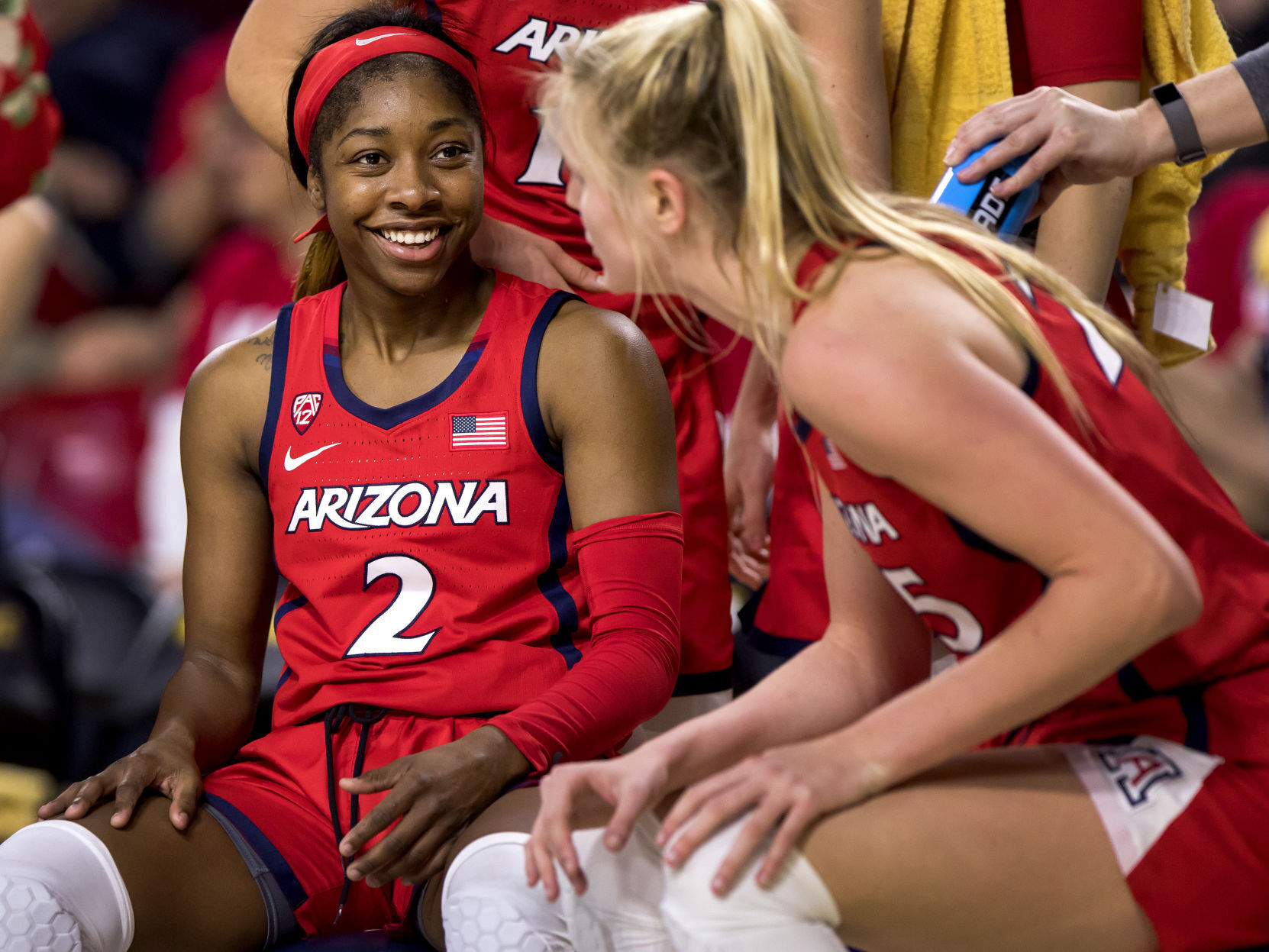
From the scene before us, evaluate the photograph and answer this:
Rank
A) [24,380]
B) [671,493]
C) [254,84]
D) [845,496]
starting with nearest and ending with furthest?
[845,496], [671,493], [254,84], [24,380]

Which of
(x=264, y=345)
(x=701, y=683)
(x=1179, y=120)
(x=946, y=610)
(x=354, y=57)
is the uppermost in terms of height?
(x=354, y=57)

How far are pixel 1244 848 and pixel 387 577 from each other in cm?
89

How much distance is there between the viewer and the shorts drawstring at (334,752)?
1450 millimetres

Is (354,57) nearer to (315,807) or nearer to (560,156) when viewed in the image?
(560,156)

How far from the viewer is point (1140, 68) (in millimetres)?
1741

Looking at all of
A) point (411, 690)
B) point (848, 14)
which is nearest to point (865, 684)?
point (411, 690)

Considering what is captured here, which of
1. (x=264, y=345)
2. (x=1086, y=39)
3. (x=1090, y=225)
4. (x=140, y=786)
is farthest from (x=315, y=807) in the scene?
(x=1086, y=39)

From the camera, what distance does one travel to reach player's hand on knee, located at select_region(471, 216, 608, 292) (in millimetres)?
1714

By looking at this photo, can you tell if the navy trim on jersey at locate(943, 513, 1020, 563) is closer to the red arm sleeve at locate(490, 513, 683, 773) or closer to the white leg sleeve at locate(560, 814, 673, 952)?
the white leg sleeve at locate(560, 814, 673, 952)

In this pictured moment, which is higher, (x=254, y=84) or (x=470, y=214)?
(x=254, y=84)

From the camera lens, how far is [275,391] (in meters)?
1.62

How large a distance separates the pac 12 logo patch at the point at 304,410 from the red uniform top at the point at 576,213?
1.25ft

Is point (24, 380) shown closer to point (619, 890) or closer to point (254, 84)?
point (254, 84)

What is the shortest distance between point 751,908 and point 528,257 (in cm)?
95
